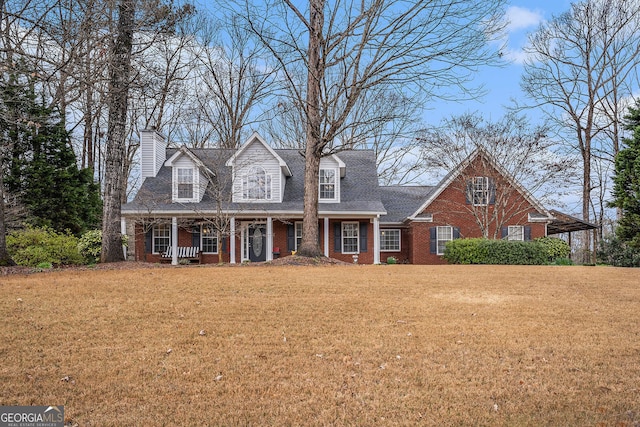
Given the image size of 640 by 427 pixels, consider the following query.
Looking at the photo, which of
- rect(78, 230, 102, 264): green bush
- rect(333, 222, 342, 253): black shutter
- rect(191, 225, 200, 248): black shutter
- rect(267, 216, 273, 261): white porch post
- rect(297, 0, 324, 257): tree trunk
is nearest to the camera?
rect(297, 0, 324, 257): tree trunk

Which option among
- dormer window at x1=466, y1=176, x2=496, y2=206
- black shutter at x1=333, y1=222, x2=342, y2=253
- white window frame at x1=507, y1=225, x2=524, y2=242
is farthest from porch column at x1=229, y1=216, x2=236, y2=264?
white window frame at x1=507, y1=225, x2=524, y2=242

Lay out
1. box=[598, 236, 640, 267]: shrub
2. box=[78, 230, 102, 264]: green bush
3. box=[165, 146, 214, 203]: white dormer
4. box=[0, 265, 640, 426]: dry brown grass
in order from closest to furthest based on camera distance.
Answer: box=[0, 265, 640, 426]: dry brown grass < box=[78, 230, 102, 264]: green bush < box=[598, 236, 640, 267]: shrub < box=[165, 146, 214, 203]: white dormer

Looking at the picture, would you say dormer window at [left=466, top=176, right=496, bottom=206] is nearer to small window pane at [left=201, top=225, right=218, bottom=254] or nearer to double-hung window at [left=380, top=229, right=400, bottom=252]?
double-hung window at [left=380, top=229, right=400, bottom=252]

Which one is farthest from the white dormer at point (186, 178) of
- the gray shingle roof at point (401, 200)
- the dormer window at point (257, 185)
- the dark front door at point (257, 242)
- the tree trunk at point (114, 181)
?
the gray shingle roof at point (401, 200)

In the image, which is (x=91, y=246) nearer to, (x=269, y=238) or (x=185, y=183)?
(x=185, y=183)

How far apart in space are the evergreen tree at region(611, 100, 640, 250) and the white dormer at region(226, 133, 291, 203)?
13168 millimetres

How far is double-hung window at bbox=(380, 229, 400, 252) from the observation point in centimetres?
2536

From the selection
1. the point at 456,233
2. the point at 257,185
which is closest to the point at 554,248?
the point at 456,233

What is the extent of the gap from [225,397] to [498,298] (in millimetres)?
6619

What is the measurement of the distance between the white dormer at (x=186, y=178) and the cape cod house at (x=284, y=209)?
0.14ft

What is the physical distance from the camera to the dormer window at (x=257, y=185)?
2261 cm

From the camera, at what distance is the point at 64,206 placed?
75.6ft

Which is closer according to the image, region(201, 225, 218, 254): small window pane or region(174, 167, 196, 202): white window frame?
region(174, 167, 196, 202): white window frame

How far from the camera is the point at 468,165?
22.8 meters
